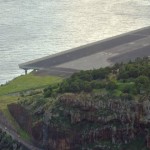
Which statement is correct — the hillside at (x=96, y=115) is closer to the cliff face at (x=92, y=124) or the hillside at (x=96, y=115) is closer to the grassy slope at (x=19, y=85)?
the cliff face at (x=92, y=124)

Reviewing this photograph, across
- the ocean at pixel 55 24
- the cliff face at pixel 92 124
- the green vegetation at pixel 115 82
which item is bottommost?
the cliff face at pixel 92 124

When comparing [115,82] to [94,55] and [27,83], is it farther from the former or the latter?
[94,55]

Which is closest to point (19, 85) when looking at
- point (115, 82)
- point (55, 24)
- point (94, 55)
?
point (94, 55)

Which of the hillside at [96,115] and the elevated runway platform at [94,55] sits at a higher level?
the elevated runway platform at [94,55]

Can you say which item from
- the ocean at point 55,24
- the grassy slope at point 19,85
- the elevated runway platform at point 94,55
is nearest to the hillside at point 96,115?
the grassy slope at point 19,85

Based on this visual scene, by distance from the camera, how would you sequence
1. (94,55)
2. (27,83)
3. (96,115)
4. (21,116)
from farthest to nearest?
(94,55)
(27,83)
(21,116)
(96,115)

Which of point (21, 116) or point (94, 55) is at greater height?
point (94, 55)

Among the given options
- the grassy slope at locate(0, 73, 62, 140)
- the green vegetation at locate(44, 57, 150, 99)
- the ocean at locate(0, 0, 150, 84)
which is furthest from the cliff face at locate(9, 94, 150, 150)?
the ocean at locate(0, 0, 150, 84)
